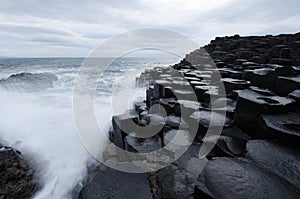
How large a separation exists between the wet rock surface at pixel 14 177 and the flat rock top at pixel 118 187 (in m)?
1.31

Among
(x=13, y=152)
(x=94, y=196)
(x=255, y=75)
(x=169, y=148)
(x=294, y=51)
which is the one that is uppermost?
(x=294, y=51)

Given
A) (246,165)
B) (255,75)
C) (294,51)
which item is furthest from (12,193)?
(294,51)

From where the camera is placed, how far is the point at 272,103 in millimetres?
2111

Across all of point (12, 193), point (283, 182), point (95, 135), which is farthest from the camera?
point (95, 135)

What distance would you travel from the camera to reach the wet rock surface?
2.65 metres

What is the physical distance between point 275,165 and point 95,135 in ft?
12.7

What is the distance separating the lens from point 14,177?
2.84m

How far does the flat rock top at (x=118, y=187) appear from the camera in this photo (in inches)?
76.6

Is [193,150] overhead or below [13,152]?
overhead

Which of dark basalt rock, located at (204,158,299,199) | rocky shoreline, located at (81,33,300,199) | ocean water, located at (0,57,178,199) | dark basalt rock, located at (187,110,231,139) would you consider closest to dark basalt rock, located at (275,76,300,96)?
rocky shoreline, located at (81,33,300,199)

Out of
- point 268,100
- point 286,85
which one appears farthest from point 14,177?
point 286,85

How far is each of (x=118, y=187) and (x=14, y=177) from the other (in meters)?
1.92

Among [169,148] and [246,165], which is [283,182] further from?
[169,148]

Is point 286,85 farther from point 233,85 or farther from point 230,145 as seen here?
point 230,145
